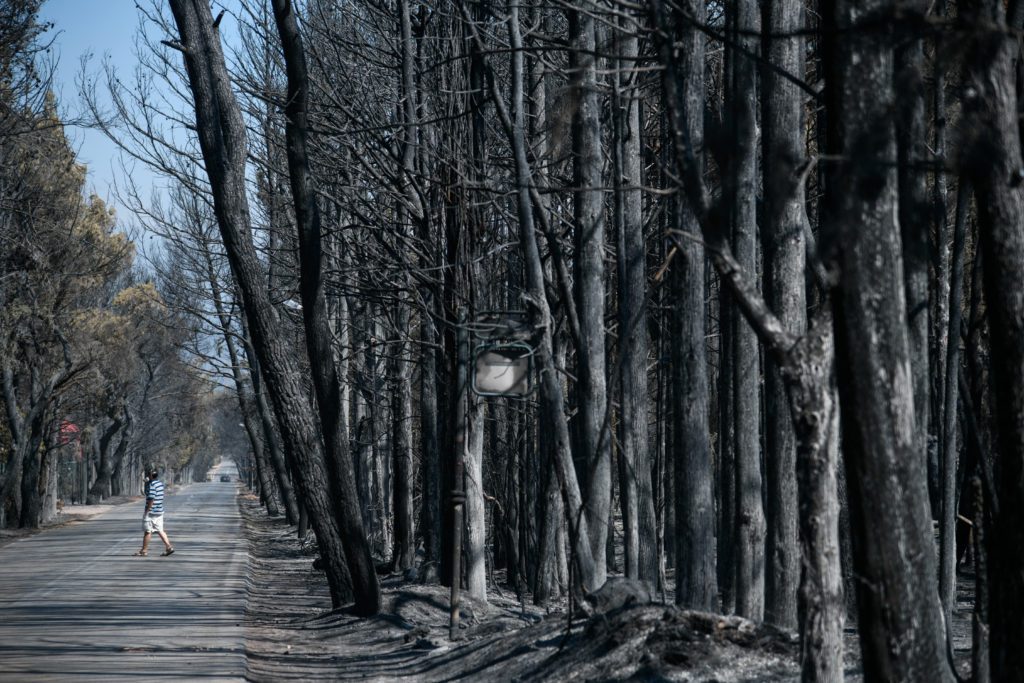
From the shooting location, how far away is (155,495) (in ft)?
88.7

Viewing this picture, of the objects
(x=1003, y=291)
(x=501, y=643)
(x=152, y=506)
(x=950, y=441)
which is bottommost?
(x=501, y=643)

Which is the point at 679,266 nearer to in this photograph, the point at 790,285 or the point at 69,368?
the point at 790,285

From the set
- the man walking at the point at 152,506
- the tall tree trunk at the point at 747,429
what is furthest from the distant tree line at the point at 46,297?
the tall tree trunk at the point at 747,429

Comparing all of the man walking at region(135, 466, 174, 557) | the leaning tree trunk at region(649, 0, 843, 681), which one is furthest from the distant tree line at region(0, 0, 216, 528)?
the leaning tree trunk at region(649, 0, 843, 681)

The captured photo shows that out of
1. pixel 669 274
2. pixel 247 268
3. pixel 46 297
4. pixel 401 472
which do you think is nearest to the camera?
pixel 247 268

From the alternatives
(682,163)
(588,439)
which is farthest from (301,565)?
(682,163)

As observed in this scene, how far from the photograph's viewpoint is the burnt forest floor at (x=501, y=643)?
28.3ft

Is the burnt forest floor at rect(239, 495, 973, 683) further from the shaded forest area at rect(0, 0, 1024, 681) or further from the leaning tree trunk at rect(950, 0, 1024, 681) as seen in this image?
the leaning tree trunk at rect(950, 0, 1024, 681)

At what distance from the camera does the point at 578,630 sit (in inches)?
418

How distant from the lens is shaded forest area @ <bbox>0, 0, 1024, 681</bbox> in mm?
5793

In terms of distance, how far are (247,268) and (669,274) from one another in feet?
20.8

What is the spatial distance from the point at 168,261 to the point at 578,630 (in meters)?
38.3

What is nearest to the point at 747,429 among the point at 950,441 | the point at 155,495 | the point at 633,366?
the point at 950,441

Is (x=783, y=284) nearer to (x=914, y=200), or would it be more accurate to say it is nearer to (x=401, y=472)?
(x=914, y=200)
